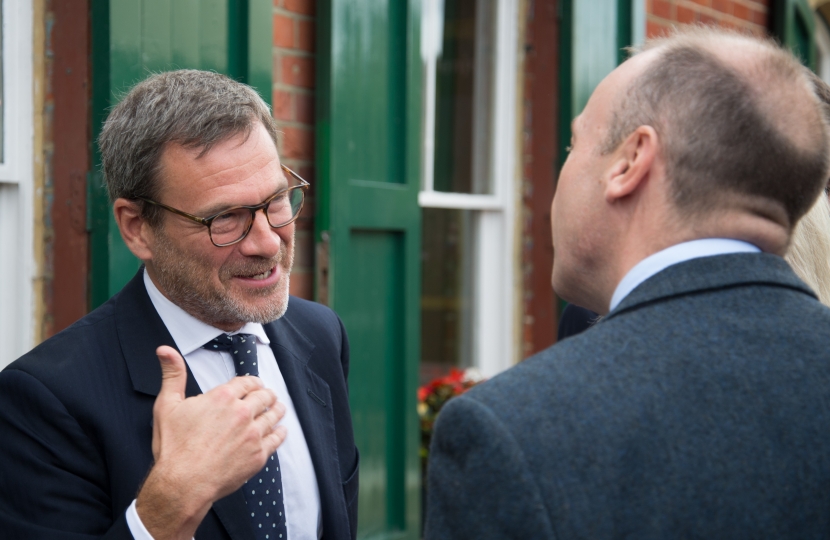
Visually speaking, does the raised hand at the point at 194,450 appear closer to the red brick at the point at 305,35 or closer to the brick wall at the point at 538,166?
the red brick at the point at 305,35

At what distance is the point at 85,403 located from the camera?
1632 mm

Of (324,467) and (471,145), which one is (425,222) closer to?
(471,145)

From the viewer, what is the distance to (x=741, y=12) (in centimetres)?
504

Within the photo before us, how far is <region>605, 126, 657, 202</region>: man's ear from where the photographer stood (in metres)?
1.12

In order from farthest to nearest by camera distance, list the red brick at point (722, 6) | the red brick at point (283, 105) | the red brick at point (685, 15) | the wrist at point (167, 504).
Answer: the red brick at point (722, 6) < the red brick at point (685, 15) < the red brick at point (283, 105) < the wrist at point (167, 504)

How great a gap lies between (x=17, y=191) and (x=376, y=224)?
122 centimetres

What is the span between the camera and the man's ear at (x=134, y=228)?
1.93m

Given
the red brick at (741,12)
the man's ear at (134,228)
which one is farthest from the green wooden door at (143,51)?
the red brick at (741,12)

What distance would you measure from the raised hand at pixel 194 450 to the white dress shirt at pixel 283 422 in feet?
0.95

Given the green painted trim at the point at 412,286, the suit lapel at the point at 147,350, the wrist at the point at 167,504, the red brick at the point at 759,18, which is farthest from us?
the red brick at the point at 759,18

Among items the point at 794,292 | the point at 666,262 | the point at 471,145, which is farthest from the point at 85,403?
the point at 471,145

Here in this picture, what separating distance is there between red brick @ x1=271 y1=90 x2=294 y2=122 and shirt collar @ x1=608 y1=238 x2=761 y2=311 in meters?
1.94

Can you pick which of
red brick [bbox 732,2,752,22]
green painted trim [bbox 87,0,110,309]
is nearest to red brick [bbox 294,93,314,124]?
green painted trim [bbox 87,0,110,309]

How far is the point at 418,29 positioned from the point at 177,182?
65.8 inches
